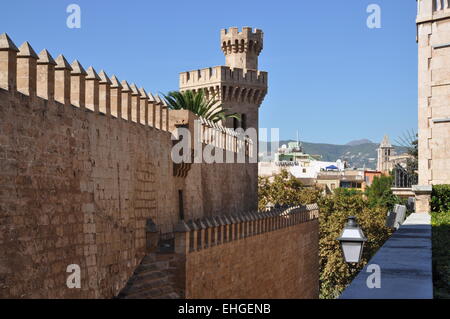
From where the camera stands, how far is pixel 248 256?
17984 millimetres

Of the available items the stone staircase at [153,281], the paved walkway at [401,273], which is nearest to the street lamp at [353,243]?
the paved walkway at [401,273]

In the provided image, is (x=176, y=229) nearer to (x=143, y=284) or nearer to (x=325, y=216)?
(x=143, y=284)

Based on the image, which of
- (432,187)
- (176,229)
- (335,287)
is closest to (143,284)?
(176,229)

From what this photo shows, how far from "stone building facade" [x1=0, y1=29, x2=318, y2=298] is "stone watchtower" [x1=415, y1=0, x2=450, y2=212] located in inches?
226

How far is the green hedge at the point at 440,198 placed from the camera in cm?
1848

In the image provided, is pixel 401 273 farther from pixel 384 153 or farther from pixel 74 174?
pixel 384 153

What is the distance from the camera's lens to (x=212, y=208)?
23.4 meters

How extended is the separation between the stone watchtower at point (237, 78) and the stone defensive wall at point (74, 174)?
15145 mm

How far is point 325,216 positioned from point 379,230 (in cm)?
391

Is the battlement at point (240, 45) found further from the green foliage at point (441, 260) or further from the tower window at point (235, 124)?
the green foliage at point (441, 260)

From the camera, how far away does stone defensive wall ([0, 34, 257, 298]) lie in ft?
30.2

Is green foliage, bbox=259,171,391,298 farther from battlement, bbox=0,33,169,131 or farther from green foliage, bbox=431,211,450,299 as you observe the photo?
green foliage, bbox=431,211,450,299

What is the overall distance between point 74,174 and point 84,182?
1.43 ft

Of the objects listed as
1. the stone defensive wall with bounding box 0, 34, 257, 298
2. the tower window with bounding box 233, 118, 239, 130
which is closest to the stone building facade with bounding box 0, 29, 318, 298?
the stone defensive wall with bounding box 0, 34, 257, 298
